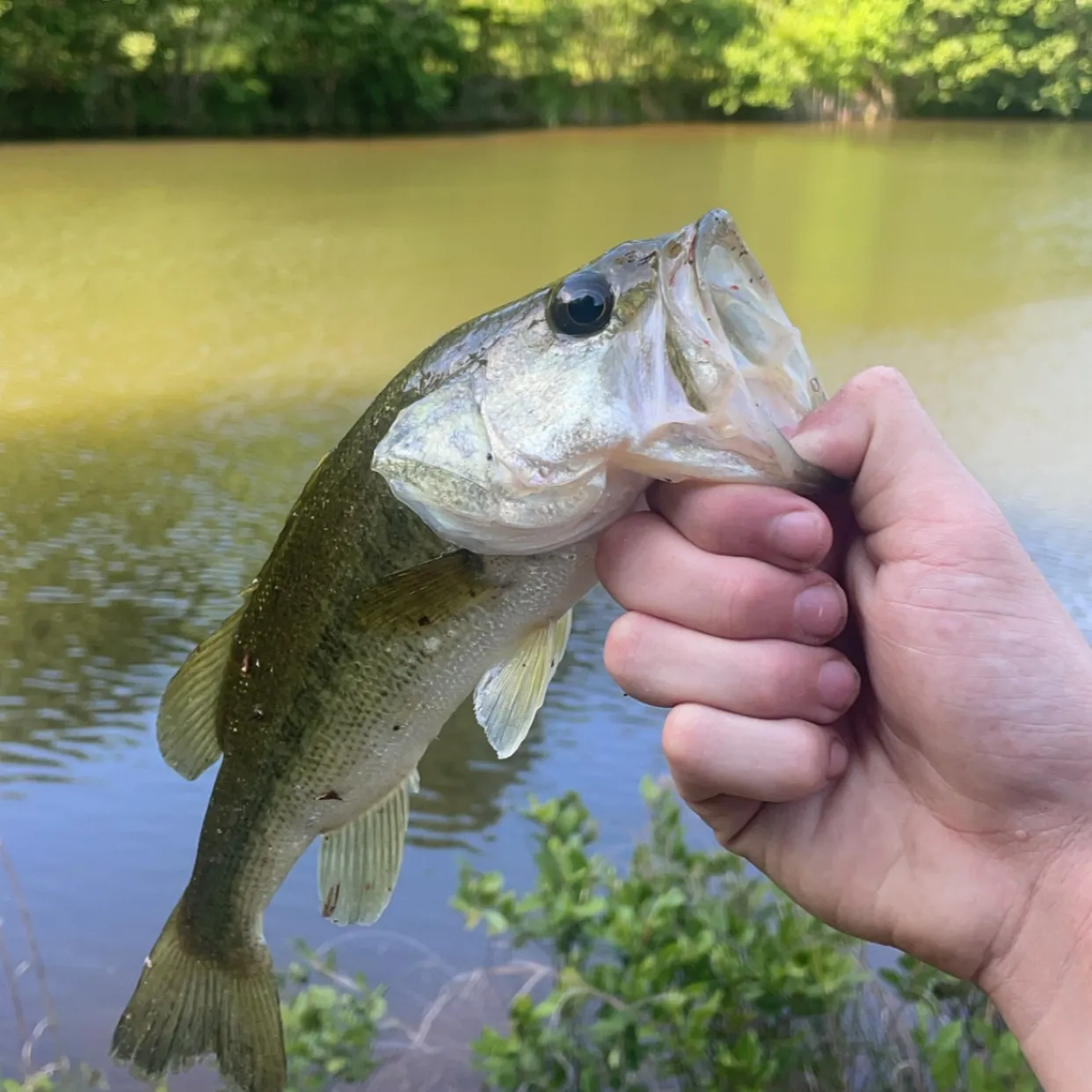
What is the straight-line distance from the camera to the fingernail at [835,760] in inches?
45.9

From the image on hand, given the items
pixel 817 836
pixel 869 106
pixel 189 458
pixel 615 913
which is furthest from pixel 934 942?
pixel 869 106

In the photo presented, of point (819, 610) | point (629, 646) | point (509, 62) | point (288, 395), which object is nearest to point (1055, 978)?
point (819, 610)

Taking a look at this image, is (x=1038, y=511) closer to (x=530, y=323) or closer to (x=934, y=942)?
(x=934, y=942)

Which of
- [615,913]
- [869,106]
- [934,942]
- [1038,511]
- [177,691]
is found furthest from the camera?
[869,106]

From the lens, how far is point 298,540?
1312mm

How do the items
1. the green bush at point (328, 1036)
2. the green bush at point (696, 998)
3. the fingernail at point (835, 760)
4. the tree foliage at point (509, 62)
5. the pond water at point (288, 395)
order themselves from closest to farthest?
the fingernail at point (835, 760) → the green bush at point (696, 998) → the green bush at point (328, 1036) → the pond water at point (288, 395) → the tree foliage at point (509, 62)

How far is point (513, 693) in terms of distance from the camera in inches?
51.8

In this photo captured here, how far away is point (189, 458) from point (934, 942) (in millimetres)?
4048

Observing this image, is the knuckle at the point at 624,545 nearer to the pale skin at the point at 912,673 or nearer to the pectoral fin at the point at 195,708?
the pale skin at the point at 912,673

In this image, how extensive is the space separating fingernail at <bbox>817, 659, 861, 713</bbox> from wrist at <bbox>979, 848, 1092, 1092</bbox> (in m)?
0.34

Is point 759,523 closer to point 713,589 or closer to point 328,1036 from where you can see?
point 713,589

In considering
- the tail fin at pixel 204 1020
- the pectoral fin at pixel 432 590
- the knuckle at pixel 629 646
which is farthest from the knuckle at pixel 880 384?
the tail fin at pixel 204 1020

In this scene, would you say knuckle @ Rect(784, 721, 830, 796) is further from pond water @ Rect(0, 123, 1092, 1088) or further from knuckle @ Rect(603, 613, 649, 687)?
pond water @ Rect(0, 123, 1092, 1088)

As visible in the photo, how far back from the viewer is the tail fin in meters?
1.46
